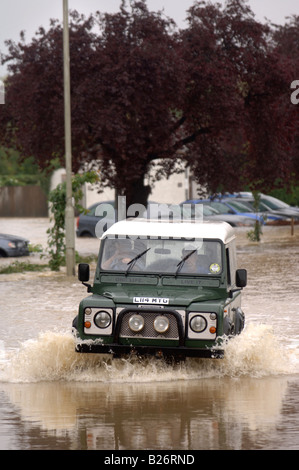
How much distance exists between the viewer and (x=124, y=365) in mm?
10992

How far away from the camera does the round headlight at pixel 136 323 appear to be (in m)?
10.5

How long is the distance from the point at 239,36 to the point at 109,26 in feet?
13.8

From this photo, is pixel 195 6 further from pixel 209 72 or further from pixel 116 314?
pixel 116 314

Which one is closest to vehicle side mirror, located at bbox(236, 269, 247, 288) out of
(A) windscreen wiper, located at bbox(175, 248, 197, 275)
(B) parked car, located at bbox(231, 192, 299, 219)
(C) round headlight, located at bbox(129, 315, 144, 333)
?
(A) windscreen wiper, located at bbox(175, 248, 197, 275)

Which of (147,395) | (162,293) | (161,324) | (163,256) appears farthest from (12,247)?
(147,395)

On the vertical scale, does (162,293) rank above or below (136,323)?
above

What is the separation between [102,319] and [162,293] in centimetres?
76

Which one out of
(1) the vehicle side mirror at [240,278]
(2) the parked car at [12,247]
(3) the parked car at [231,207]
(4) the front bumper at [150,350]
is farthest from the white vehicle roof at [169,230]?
(3) the parked car at [231,207]

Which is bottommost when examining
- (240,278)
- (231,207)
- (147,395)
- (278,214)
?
(147,395)

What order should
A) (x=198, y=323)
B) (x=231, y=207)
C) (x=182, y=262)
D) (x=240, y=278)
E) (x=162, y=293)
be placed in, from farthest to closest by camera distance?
1. (x=231, y=207)
2. (x=240, y=278)
3. (x=182, y=262)
4. (x=162, y=293)
5. (x=198, y=323)

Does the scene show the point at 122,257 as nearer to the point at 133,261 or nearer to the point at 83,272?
the point at 133,261

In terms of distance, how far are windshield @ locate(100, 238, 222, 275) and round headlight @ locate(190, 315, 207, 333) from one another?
1014 mm

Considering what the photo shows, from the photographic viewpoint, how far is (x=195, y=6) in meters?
28.8
